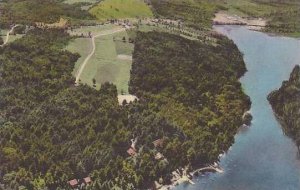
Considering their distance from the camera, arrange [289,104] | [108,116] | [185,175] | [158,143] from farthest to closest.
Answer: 1. [289,104]
2. [108,116]
3. [158,143]
4. [185,175]

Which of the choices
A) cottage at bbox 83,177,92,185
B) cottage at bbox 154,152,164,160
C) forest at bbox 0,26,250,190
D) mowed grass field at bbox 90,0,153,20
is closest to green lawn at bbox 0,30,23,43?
forest at bbox 0,26,250,190

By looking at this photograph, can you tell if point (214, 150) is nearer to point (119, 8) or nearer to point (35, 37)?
point (35, 37)

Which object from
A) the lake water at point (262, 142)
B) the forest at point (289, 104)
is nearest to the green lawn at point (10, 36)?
the lake water at point (262, 142)

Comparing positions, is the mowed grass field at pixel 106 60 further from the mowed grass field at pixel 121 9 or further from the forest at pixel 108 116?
the mowed grass field at pixel 121 9

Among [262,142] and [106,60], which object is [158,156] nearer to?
[262,142]

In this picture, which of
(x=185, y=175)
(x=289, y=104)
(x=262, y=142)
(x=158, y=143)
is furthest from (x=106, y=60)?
(x=185, y=175)
